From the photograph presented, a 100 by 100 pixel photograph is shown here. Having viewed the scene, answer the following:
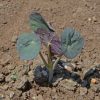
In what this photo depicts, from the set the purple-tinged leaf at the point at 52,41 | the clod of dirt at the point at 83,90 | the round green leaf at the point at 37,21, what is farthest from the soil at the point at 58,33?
the round green leaf at the point at 37,21

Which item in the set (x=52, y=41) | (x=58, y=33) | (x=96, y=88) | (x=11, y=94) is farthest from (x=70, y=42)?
(x=58, y=33)

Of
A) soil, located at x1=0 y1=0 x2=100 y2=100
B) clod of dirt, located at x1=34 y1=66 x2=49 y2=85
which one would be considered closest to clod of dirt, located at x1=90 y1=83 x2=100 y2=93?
soil, located at x1=0 y1=0 x2=100 y2=100

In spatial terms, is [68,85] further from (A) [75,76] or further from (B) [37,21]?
(B) [37,21]

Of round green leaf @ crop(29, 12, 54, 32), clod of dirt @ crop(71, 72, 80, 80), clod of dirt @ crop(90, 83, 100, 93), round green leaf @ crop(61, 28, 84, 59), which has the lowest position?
clod of dirt @ crop(90, 83, 100, 93)

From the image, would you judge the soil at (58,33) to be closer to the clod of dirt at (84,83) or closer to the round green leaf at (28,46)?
the clod of dirt at (84,83)

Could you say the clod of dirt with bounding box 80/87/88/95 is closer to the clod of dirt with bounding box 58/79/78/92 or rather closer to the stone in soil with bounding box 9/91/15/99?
the clod of dirt with bounding box 58/79/78/92

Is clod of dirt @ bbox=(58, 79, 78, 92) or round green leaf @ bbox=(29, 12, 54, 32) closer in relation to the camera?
round green leaf @ bbox=(29, 12, 54, 32)

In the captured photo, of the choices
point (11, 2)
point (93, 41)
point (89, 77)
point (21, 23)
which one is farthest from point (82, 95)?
point (11, 2)
